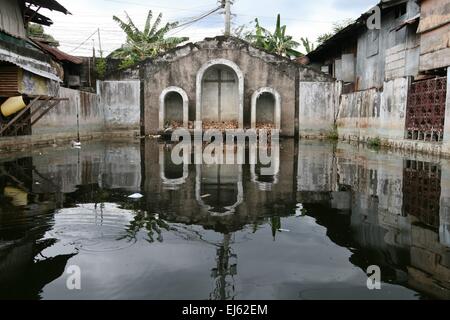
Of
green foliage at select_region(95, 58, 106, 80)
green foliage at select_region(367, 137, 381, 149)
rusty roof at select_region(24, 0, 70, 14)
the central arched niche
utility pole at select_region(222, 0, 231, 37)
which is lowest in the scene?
green foliage at select_region(367, 137, 381, 149)

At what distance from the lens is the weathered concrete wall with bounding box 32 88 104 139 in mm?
17312

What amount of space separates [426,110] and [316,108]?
436 inches

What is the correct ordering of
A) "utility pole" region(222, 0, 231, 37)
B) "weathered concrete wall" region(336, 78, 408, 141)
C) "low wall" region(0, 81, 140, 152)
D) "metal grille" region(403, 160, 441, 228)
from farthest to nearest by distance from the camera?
"utility pole" region(222, 0, 231, 37) → "low wall" region(0, 81, 140, 152) → "weathered concrete wall" region(336, 78, 408, 141) → "metal grille" region(403, 160, 441, 228)

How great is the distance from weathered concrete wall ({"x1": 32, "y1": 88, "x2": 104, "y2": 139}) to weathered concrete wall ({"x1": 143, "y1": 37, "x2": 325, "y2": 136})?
2884 millimetres

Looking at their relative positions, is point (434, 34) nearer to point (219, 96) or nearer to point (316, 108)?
point (316, 108)

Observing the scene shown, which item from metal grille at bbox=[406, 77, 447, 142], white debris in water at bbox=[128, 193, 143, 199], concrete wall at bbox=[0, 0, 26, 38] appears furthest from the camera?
concrete wall at bbox=[0, 0, 26, 38]

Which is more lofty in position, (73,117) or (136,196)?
(73,117)

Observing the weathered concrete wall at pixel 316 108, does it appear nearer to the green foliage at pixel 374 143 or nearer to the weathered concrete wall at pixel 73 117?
the green foliage at pixel 374 143

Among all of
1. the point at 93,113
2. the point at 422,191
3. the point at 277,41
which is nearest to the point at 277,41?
the point at 277,41

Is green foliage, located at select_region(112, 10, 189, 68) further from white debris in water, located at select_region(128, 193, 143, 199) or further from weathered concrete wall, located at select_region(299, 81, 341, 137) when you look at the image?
white debris in water, located at select_region(128, 193, 143, 199)

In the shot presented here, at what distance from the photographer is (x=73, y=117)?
1992 cm

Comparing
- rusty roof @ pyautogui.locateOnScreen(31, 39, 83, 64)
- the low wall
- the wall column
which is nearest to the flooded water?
the wall column
